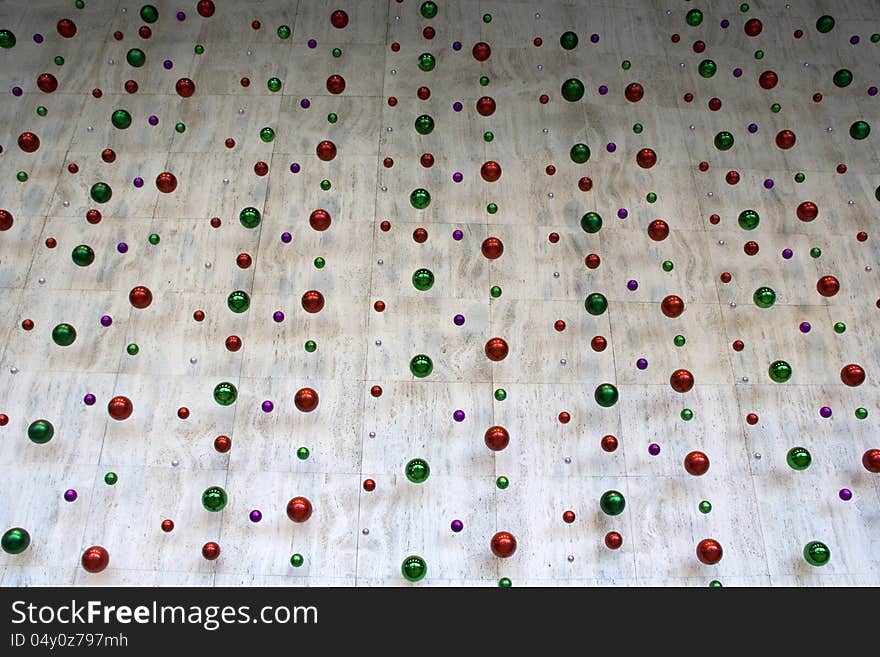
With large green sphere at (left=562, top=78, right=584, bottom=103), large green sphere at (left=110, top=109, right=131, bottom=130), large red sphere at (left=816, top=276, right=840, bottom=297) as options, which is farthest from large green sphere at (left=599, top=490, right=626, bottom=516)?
large green sphere at (left=110, top=109, right=131, bottom=130)

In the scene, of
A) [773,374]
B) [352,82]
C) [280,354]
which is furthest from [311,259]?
[773,374]

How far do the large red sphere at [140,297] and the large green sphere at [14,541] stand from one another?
1.78 meters

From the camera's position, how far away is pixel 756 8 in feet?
27.2

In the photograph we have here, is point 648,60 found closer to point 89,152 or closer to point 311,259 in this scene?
point 311,259

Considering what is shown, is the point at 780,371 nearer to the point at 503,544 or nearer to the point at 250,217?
the point at 503,544

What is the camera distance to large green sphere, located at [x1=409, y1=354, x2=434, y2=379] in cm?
622

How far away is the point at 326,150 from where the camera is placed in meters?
7.03

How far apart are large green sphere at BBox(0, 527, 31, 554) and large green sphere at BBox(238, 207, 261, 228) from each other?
2.69 meters

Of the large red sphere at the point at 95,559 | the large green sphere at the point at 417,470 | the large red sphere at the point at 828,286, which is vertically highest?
the large red sphere at the point at 828,286

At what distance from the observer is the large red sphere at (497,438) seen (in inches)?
244

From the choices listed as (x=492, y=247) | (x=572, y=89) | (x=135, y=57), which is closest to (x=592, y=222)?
(x=492, y=247)

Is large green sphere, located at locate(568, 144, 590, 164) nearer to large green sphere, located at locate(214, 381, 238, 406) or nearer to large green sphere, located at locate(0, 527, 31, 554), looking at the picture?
large green sphere, located at locate(214, 381, 238, 406)

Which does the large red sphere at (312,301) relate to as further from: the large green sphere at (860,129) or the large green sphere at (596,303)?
the large green sphere at (860,129)

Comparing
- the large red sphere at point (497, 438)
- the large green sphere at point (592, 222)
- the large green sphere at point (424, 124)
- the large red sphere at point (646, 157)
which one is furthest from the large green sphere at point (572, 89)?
the large red sphere at point (497, 438)
